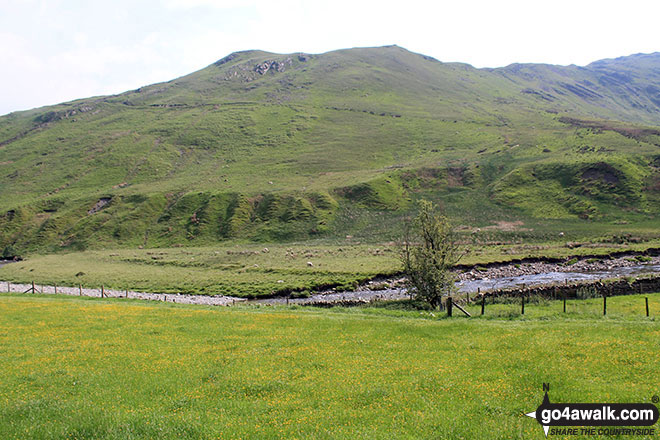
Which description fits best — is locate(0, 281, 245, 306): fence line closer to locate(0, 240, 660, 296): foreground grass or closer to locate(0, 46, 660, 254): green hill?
locate(0, 240, 660, 296): foreground grass

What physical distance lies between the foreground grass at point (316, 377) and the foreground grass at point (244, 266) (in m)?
36.4

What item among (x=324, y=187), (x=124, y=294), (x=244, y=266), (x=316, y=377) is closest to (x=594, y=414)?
(x=316, y=377)

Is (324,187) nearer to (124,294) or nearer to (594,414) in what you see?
(124,294)

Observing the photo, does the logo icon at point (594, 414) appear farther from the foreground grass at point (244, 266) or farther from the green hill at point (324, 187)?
the green hill at point (324, 187)

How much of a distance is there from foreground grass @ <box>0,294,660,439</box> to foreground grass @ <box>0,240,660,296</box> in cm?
3636

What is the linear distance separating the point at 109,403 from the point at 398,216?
103281 mm

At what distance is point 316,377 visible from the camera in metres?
16.6

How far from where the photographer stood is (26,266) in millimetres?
84562

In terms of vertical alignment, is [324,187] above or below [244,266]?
above

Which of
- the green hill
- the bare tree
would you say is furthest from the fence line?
the green hill

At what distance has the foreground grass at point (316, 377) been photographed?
1213 cm

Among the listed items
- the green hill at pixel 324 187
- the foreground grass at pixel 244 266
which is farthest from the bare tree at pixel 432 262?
the green hill at pixel 324 187

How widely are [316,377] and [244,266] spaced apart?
6295 cm

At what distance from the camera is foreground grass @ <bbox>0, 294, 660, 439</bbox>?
1213cm
